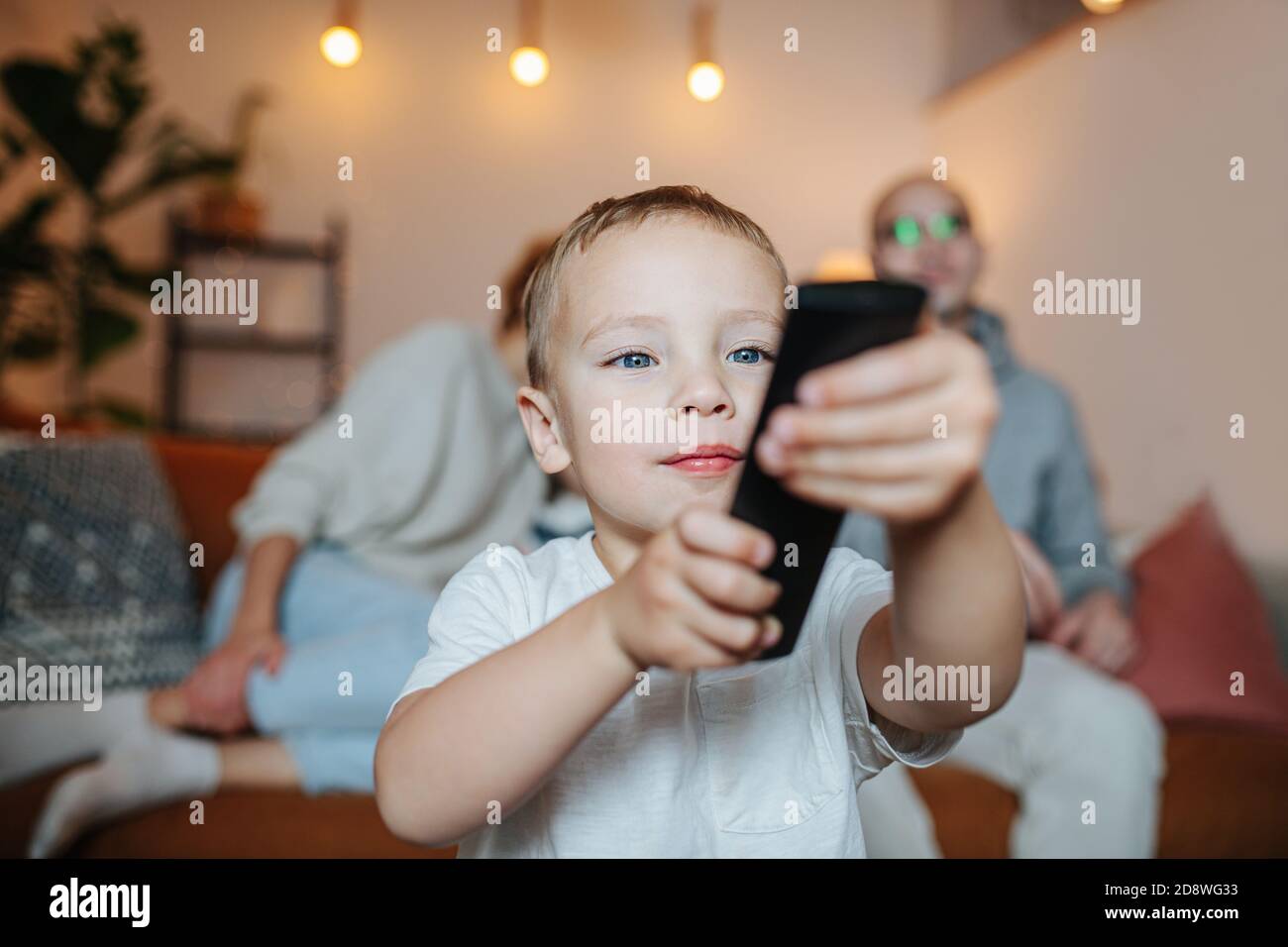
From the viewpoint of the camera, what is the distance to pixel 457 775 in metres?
0.40

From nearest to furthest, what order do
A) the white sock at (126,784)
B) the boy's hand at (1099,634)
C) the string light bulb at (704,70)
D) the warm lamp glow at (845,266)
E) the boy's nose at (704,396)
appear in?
the boy's nose at (704,396)
the white sock at (126,784)
the string light bulb at (704,70)
the boy's hand at (1099,634)
the warm lamp glow at (845,266)

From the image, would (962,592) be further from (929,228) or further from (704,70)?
(929,228)

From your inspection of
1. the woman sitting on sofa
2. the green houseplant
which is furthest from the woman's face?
the green houseplant

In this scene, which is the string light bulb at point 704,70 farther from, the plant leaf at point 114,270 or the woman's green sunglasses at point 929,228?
the plant leaf at point 114,270

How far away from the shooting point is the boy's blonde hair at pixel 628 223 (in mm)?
451

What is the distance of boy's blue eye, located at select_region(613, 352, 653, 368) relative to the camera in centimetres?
43

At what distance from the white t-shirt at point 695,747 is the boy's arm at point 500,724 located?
0.15ft

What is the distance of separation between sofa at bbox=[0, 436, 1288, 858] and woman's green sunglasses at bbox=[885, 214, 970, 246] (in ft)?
2.69

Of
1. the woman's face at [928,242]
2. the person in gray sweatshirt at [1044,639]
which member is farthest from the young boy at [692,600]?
the woman's face at [928,242]

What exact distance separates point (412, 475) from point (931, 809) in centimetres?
82

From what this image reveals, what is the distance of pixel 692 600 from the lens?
331 mm

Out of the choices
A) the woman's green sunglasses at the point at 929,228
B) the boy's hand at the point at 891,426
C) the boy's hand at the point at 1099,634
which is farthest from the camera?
the woman's green sunglasses at the point at 929,228

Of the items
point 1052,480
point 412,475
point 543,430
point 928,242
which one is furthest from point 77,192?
point 543,430
